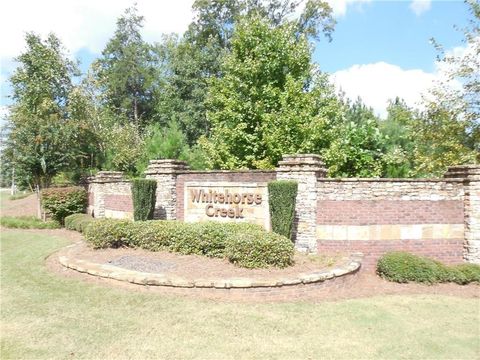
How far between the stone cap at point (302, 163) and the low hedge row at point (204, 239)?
1.93 metres

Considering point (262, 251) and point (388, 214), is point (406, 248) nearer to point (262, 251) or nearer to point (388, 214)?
point (388, 214)

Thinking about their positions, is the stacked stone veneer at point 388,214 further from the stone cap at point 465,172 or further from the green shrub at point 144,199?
the green shrub at point 144,199

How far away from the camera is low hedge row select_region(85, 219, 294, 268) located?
9102mm

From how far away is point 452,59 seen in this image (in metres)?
15.5

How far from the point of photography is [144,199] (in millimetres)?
13234

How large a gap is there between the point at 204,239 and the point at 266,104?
9.50 metres

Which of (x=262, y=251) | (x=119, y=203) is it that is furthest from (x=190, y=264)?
(x=119, y=203)

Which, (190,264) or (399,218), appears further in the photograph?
(399,218)

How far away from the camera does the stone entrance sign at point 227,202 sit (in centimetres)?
1166

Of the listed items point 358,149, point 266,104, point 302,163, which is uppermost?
point 266,104

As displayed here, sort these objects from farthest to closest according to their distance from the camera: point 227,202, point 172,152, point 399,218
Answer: point 172,152 < point 227,202 < point 399,218

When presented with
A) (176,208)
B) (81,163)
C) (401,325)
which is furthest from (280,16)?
(401,325)

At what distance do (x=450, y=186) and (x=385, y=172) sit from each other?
7.48 m

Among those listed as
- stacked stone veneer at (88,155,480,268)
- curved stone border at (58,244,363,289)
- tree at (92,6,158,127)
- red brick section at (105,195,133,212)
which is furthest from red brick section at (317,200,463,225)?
tree at (92,6,158,127)
